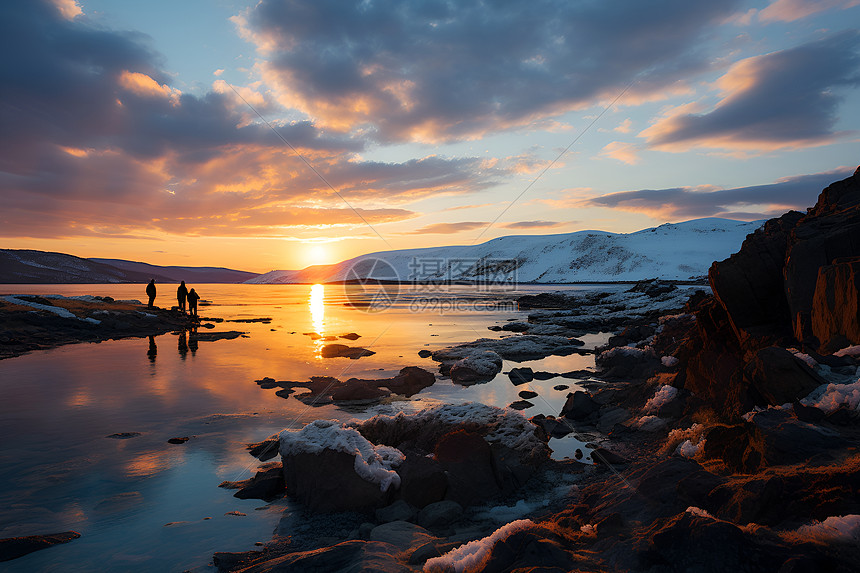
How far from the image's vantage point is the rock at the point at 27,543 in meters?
6.16

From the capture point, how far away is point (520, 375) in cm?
1834

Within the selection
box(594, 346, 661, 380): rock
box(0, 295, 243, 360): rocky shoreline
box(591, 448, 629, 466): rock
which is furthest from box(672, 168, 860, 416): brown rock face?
box(0, 295, 243, 360): rocky shoreline

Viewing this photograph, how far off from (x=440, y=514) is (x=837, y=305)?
9515 mm

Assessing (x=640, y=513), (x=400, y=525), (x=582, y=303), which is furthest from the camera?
(x=582, y=303)

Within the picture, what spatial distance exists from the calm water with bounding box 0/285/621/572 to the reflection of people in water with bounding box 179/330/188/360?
283 mm

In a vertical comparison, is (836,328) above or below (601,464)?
above

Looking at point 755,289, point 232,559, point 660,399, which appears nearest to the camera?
point 232,559

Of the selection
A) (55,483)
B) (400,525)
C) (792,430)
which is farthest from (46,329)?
(792,430)

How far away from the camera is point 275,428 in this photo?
11.9 meters

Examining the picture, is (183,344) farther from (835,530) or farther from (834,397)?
(835,530)

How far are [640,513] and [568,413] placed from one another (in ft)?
24.5

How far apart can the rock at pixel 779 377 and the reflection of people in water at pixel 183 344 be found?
2432 cm

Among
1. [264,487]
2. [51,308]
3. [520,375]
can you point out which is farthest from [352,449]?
[51,308]

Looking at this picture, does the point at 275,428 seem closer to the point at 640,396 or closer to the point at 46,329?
the point at 640,396
